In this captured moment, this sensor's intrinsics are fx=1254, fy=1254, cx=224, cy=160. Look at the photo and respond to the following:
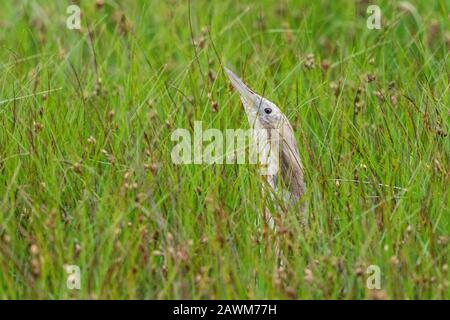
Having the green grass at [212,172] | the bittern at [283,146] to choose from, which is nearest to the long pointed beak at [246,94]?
the bittern at [283,146]

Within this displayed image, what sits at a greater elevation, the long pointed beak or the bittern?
the long pointed beak

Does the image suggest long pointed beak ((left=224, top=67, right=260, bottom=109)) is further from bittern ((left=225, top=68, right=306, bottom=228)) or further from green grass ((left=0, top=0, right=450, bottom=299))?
green grass ((left=0, top=0, right=450, bottom=299))

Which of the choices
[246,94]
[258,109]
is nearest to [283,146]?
[258,109]

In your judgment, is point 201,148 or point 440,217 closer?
point 440,217

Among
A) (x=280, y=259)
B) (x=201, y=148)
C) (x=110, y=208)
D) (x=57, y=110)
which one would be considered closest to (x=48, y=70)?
(x=57, y=110)

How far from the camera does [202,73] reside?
6.15 meters

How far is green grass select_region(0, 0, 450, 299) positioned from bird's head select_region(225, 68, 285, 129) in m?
0.15

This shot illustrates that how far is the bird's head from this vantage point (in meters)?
5.45

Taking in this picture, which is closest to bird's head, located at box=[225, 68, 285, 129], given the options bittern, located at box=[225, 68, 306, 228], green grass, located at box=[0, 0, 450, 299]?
bittern, located at box=[225, 68, 306, 228]

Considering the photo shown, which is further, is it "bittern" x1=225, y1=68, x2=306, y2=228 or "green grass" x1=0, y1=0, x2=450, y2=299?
"bittern" x1=225, y1=68, x2=306, y2=228

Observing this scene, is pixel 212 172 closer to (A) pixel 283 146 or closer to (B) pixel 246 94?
(A) pixel 283 146
